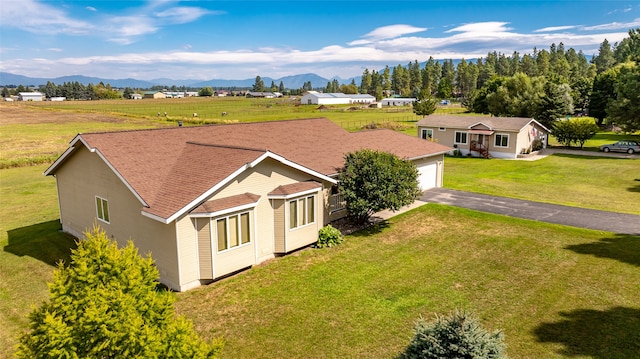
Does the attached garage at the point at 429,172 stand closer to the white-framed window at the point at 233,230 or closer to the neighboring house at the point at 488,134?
the white-framed window at the point at 233,230

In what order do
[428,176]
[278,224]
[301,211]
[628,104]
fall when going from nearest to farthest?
1. [278,224]
2. [301,211]
3. [428,176]
4. [628,104]

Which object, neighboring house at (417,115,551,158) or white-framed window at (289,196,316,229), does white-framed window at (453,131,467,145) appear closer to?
neighboring house at (417,115,551,158)

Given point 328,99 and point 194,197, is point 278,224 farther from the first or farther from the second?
point 328,99

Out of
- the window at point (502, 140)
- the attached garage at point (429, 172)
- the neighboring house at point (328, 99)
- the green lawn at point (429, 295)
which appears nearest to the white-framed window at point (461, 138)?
the window at point (502, 140)

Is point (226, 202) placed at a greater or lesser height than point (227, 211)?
greater

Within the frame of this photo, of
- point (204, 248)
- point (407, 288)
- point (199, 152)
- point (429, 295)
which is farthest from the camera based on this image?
point (199, 152)

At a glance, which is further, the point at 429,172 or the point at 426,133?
the point at 426,133

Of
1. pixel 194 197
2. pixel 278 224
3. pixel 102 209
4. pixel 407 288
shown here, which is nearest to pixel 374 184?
pixel 278 224
